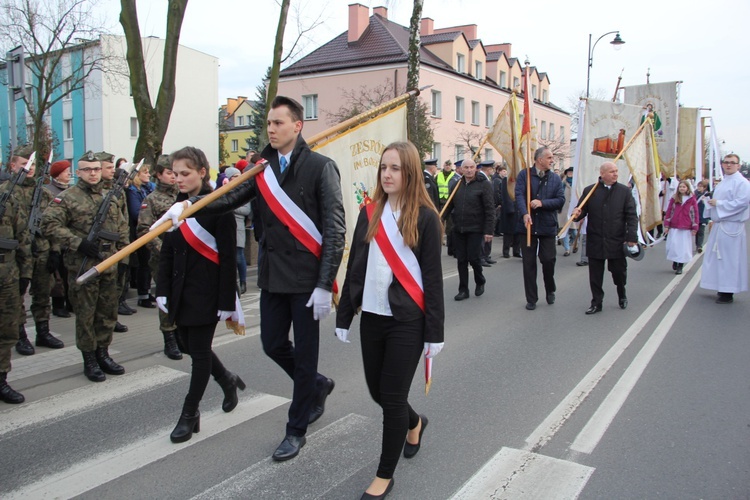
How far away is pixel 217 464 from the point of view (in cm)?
378

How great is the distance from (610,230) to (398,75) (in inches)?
1052

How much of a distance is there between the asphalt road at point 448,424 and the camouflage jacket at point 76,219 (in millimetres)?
1077

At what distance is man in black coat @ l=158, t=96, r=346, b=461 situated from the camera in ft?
12.2

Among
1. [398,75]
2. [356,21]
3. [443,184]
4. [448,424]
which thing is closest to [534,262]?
[448,424]

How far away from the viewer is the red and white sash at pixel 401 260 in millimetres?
3324

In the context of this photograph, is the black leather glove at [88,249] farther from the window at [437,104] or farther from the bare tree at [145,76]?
the window at [437,104]

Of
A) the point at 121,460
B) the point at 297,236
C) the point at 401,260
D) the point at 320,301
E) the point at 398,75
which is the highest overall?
the point at 398,75

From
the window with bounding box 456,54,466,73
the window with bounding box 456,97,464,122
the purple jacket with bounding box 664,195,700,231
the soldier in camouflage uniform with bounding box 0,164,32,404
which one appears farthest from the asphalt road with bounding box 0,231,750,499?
the window with bounding box 456,54,466,73

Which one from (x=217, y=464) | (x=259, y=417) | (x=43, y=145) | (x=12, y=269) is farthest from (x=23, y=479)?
(x=43, y=145)

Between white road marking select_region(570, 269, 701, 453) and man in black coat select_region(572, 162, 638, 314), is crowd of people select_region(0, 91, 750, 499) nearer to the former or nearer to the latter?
white road marking select_region(570, 269, 701, 453)

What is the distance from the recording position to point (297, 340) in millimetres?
3781

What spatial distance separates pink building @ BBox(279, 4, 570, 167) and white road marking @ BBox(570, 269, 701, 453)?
1057 inches

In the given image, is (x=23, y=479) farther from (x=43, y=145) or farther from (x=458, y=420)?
(x=43, y=145)

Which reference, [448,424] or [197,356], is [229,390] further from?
[448,424]
